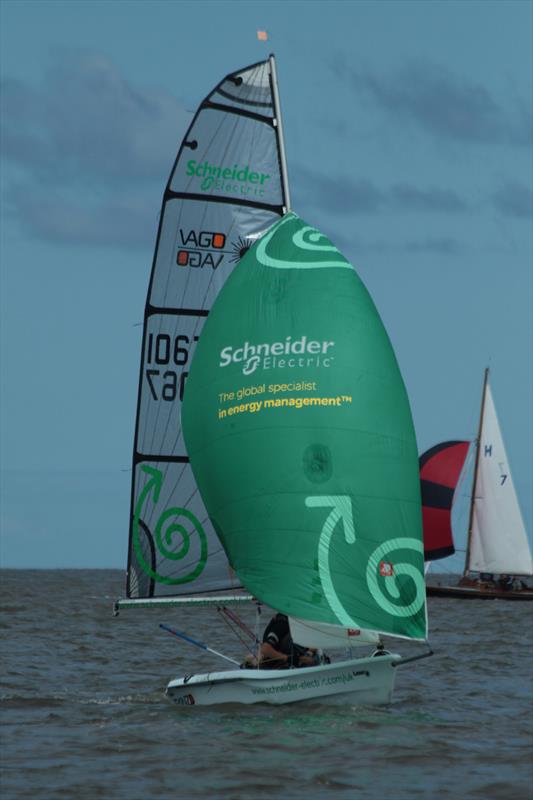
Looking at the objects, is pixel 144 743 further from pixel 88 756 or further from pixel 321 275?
pixel 321 275

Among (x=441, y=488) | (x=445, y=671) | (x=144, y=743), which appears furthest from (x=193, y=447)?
(x=441, y=488)

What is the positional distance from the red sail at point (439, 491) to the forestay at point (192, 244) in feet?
97.1

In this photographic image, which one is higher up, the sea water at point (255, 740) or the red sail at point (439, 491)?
the red sail at point (439, 491)

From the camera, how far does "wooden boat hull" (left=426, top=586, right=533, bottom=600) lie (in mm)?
59906

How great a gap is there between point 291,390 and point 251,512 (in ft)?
5.28

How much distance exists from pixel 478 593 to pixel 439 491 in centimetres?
900

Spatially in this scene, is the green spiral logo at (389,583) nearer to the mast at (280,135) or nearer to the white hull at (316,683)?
the white hull at (316,683)

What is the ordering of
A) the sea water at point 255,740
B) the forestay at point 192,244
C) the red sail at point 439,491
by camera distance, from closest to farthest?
the sea water at point 255,740
the forestay at point 192,244
the red sail at point 439,491

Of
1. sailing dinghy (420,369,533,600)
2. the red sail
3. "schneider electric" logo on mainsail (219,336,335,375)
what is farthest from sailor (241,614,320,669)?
sailing dinghy (420,369,533,600)

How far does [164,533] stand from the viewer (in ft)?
70.9

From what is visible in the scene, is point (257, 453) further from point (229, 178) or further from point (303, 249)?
point (229, 178)

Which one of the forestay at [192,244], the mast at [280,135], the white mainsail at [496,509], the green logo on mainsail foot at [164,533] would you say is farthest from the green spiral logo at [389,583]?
the white mainsail at [496,509]

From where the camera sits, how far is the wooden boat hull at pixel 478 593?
Result: 59906mm

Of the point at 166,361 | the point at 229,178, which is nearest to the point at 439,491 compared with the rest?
the point at 166,361
